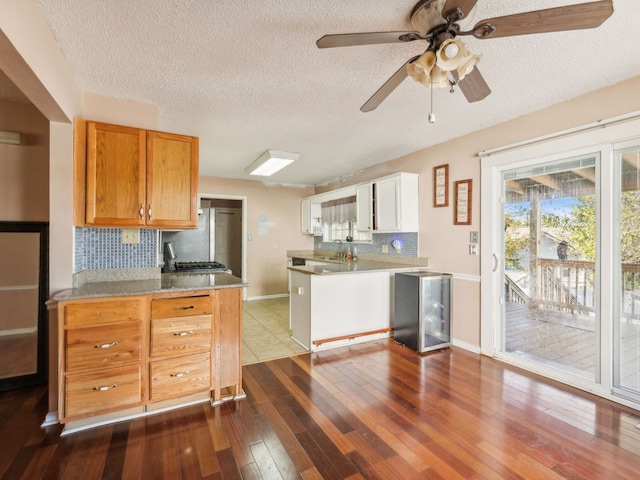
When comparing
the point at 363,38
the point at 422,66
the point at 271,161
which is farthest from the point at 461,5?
the point at 271,161

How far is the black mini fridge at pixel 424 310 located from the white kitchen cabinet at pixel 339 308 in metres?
0.23

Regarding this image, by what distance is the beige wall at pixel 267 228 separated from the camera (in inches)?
231

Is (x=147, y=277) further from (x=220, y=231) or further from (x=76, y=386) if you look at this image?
(x=220, y=231)

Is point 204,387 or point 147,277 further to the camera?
point 147,277

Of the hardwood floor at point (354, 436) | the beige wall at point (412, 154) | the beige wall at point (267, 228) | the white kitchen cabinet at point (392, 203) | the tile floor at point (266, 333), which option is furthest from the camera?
the beige wall at point (267, 228)

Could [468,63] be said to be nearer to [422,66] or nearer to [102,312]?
[422,66]

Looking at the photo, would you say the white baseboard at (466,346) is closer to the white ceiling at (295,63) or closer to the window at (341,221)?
the window at (341,221)

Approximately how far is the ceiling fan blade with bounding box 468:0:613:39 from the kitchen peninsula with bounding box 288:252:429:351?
8.01 ft

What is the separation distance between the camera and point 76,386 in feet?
6.16

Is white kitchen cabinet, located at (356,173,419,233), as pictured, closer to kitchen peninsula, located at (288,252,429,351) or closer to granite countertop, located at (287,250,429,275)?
granite countertop, located at (287,250,429,275)

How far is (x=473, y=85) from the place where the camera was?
5.73ft

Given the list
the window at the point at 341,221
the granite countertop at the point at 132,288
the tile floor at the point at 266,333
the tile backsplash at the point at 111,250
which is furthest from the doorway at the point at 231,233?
the granite countertop at the point at 132,288

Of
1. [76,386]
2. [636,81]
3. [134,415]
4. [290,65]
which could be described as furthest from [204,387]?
[636,81]

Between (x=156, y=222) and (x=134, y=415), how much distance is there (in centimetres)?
137
